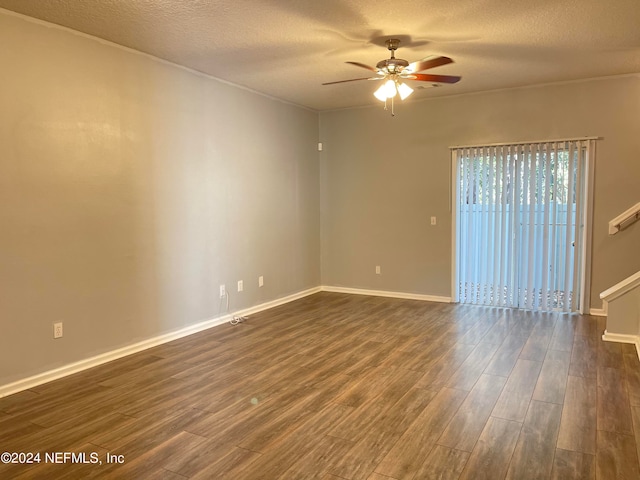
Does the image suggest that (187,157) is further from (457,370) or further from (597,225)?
(597,225)

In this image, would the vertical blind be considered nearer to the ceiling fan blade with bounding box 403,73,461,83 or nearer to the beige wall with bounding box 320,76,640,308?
the beige wall with bounding box 320,76,640,308

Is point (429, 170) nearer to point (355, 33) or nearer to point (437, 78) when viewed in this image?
point (437, 78)

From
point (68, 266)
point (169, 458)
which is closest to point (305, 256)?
point (68, 266)

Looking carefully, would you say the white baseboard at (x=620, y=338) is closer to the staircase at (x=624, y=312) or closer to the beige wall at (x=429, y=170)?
the staircase at (x=624, y=312)

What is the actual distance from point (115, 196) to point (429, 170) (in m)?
3.84

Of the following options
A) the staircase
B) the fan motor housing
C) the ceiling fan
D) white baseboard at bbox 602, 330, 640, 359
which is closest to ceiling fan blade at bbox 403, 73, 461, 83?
the ceiling fan

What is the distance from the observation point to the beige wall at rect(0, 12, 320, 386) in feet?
10.6

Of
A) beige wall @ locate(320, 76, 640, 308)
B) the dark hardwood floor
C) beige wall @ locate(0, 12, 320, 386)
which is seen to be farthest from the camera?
beige wall @ locate(320, 76, 640, 308)

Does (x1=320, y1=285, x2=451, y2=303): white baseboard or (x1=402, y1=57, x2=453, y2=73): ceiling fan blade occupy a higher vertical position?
(x1=402, y1=57, x2=453, y2=73): ceiling fan blade

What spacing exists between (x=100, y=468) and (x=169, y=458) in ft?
1.07

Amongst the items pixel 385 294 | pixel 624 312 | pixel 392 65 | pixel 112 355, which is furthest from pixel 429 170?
pixel 112 355

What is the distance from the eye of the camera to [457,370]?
357cm

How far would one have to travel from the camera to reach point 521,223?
17.9 feet

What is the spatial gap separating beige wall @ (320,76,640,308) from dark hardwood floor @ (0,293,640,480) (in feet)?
5.10
